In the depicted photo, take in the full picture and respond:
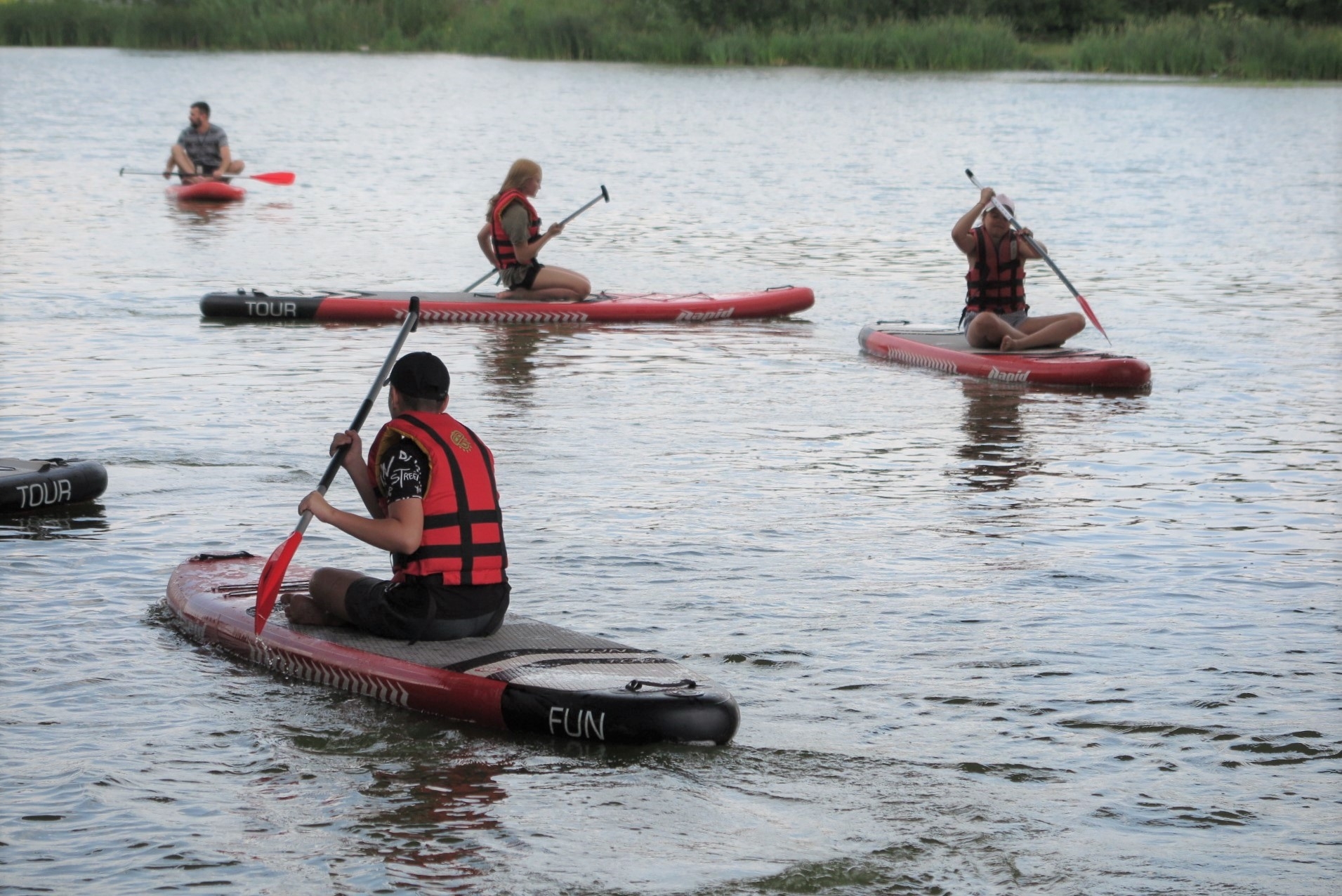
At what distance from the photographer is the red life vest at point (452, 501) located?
16.6 ft

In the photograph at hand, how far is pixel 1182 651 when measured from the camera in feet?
19.6

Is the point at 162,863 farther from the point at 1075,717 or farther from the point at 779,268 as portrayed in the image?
the point at 779,268

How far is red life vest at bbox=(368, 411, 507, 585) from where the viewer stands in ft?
16.6

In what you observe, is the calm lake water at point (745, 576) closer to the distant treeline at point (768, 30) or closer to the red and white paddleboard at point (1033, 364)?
the red and white paddleboard at point (1033, 364)

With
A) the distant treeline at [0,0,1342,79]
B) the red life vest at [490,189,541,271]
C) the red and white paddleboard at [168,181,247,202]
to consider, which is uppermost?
the distant treeline at [0,0,1342,79]

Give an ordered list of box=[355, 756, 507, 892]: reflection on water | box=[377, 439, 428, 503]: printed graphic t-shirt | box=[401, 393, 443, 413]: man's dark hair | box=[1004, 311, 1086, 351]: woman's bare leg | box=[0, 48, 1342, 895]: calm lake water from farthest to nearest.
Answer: box=[1004, 311, 1086, 351]: woman's bare leg
box=[401, 393, 443, 413]: man's dark hair
box=[377, 439, 428, 503]: printed graphic t-shirt
box=[0, 48, 1342, 895]: calm lake water
box=[355, 756, 507, 892]: reflection on water

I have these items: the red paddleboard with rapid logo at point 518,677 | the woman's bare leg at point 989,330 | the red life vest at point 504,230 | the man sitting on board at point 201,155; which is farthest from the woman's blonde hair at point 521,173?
the man sitting on board at point 201,155

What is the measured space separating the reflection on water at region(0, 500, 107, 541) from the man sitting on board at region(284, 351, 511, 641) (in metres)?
2.43

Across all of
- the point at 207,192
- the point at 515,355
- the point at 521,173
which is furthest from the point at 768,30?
the point at 515,355

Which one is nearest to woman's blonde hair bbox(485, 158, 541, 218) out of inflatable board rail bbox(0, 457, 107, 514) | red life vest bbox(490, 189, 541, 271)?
red life vest bbox(490, 189, 541, 271)

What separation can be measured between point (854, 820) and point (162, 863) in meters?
1.73

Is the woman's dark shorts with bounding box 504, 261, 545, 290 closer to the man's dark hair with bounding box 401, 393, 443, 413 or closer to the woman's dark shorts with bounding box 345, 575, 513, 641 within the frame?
the woman's dark shorts with bounding box 345, 575, 513, 641

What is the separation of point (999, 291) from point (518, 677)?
663cm

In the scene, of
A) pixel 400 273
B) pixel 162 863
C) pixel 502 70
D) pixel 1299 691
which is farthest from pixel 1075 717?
pixel 502 70
